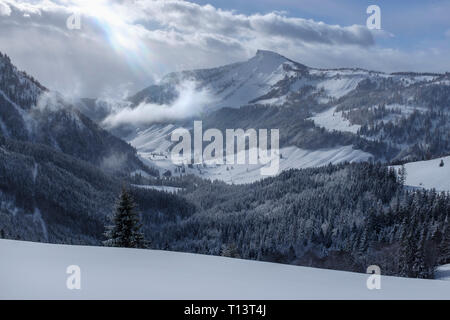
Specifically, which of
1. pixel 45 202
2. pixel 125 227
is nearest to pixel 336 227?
pixel 45 202

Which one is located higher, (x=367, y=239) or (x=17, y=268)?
(x=17, y=268)

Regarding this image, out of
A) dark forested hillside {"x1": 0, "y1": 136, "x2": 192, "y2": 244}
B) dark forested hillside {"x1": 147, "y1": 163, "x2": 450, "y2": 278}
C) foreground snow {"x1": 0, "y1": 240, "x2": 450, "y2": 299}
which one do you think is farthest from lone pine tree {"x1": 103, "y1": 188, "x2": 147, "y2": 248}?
dark forested hillside {"x1": 0, "y1": 136, "x2": 192, "y2": 244}

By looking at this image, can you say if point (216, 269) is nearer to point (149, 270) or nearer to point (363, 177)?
point (149, 270)

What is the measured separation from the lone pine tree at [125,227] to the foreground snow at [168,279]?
13.5 metres

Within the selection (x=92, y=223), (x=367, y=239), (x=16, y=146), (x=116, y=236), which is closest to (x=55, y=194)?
(x=92, y=223)

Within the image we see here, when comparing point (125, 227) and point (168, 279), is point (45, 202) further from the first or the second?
point (168, 279)

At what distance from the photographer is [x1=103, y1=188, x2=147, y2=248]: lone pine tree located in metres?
29.9

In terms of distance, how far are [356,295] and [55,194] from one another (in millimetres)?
177820

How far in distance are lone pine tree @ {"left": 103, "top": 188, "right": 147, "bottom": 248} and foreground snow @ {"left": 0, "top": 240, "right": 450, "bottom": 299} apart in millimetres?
13486

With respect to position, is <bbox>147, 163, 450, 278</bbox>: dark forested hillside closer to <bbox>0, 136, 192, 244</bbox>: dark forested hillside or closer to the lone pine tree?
<bbox>0, 136, 192, 244</bbox>: dark forested hillside

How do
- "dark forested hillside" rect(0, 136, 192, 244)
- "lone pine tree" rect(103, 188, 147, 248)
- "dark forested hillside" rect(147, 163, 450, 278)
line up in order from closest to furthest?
"lone pine tree" rect(103, 188, 147, 248), "dark forested hillside" rect(147, 163, 450, 278), "dark forested hillside" rect(0, 136, 192, 244)

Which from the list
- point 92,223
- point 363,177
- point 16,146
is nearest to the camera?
point 92,223

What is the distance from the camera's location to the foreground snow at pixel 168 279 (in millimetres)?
11797
